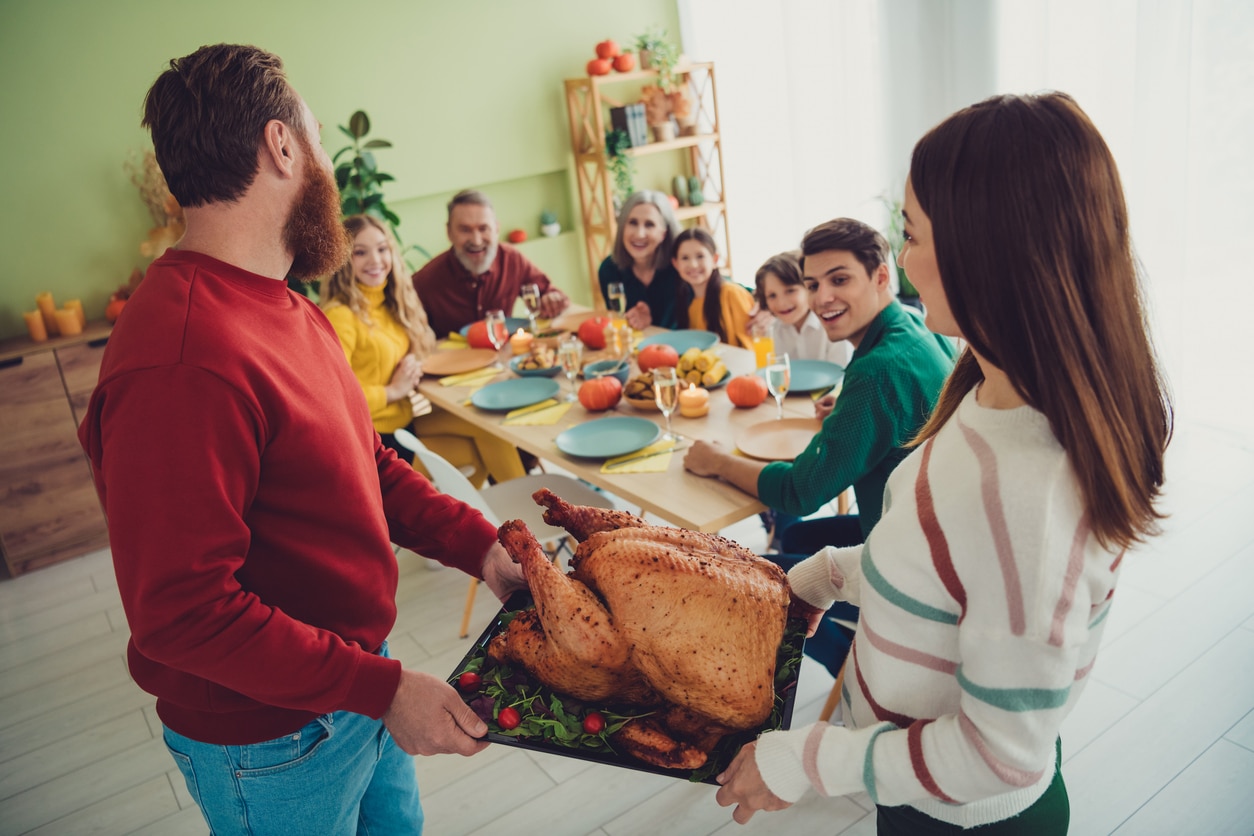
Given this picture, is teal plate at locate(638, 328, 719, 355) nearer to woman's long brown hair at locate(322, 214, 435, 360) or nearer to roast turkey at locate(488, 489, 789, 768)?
woman's long brown hair at locate(322, 214, 435, 360)

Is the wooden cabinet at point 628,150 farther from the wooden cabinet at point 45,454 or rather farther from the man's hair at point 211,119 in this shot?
the man's hair at point 211,119

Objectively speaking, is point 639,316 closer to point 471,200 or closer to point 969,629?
point 471,200

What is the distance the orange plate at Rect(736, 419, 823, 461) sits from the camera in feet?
7.32

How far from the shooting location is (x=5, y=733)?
113 inches

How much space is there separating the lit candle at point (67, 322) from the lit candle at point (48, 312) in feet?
0.08

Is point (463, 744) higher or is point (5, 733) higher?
point (463, 744)

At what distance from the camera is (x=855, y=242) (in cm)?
219

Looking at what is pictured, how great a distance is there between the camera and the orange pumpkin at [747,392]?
261cm

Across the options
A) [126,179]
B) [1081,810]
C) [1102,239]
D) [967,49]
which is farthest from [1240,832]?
[126,179]

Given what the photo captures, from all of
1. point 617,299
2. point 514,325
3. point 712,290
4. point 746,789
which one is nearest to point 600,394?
point 617,299

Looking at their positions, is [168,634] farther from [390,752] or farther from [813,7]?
[813,7]

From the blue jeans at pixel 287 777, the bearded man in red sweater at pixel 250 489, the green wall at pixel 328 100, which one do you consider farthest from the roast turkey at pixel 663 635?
the green wall at pixel 328 100

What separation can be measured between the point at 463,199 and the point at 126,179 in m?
1.99

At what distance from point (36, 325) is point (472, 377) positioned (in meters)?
2.43
